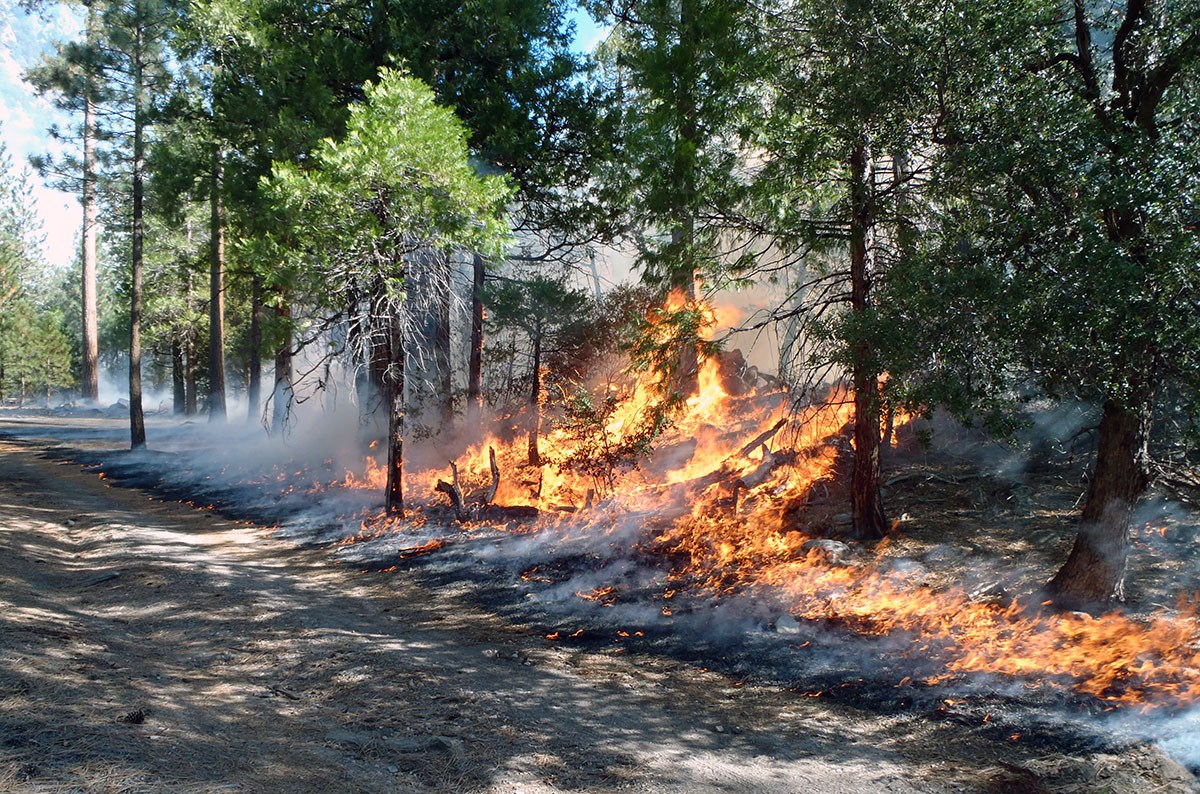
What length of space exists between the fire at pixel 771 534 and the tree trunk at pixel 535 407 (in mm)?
354

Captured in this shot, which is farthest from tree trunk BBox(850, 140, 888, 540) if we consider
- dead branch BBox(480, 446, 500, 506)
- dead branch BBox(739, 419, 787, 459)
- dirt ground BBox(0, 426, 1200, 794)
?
dead branch BBox(480, 446, 500, 506)

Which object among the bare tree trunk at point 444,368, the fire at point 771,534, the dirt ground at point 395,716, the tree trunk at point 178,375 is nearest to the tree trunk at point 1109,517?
the fire at point 771,534

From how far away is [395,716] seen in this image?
6492 millimetres

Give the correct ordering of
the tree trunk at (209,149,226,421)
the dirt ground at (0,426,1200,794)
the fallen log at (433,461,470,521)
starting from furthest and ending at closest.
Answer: the tree trunk at (209,149,226,421) → the fallen log at (433,461,470,521) → the dirt ground at (0,426,1200,794)

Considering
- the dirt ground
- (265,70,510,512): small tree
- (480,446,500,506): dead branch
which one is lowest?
the dirt ground

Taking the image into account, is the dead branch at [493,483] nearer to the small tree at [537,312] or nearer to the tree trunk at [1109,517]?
the small tree at [537,312]

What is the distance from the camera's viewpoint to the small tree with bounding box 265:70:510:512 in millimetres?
12898

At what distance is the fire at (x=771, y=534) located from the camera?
693 centimetres

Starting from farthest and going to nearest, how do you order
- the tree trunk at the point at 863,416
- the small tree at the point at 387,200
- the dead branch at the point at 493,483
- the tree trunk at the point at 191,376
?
the tree trunk at the point at 191,376 → the dead branch at the point at 493,483 → the small tree at the point at 387,200 → the tree trunk at the point at 863,416

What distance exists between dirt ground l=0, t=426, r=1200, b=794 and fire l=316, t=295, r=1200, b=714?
1.07 m

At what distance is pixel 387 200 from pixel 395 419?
13.4 ft

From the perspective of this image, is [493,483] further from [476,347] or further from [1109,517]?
[1109,517]

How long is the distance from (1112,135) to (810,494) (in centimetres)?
670

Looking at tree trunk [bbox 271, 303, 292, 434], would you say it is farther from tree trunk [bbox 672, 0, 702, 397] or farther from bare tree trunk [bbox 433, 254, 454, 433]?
tree trunk [bbox 672, 0, 702, 397]
